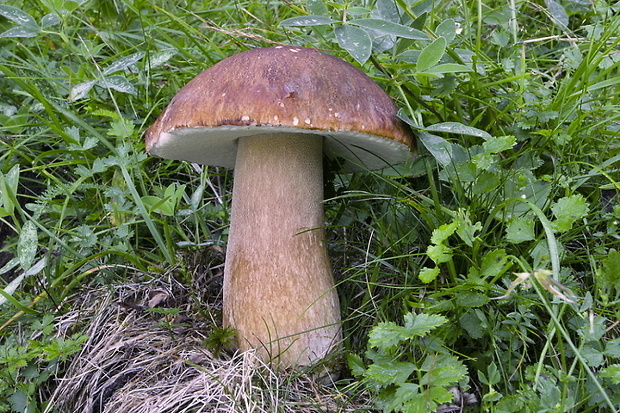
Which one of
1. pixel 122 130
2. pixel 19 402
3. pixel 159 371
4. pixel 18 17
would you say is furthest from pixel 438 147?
pixel 18 17

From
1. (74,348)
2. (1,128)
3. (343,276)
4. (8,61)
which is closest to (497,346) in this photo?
(343,276)

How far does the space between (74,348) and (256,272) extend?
642 mm

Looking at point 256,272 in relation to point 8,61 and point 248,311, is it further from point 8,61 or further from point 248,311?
point 8,61

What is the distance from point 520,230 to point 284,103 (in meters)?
0.77

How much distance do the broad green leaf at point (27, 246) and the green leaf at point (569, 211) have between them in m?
1.63

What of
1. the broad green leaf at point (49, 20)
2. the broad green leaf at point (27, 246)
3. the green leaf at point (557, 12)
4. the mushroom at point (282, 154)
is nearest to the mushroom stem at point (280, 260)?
the mushroom at point (282, 154)

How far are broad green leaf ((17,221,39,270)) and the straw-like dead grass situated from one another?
1.00ft

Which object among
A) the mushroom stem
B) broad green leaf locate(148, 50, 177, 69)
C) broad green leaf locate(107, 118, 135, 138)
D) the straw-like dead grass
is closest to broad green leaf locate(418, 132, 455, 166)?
the mushroom stem

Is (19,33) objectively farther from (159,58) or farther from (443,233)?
(443,233)

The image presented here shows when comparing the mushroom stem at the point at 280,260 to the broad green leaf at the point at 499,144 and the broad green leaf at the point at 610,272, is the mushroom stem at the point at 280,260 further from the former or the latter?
the broad green leaf at the point at 610,272

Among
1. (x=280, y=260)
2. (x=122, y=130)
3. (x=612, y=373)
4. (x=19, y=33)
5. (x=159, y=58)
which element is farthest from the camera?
(x=159, y=58)

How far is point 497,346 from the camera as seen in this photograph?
4.77 ft

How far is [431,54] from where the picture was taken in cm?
158

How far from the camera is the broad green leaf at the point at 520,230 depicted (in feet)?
4.73
